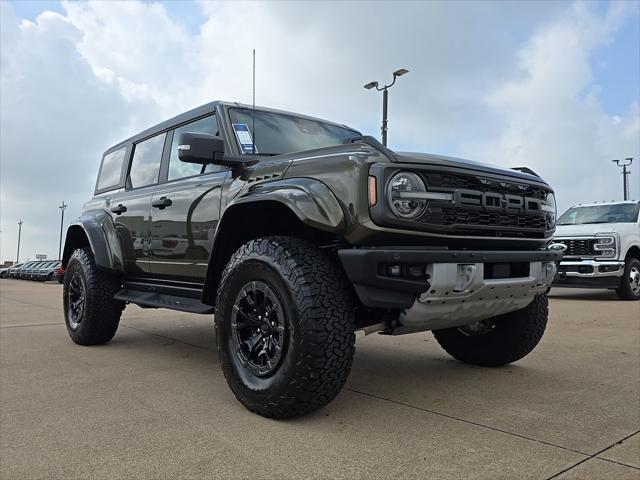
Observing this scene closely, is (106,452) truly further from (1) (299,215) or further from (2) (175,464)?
(1) (299,215)

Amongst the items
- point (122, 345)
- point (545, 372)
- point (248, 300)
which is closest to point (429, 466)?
point (248, 300)

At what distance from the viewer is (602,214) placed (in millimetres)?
10570

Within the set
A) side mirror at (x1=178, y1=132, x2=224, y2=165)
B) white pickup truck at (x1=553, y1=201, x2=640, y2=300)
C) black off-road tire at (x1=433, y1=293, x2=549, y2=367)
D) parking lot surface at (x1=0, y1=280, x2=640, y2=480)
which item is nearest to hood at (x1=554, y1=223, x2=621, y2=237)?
white pickup truck at (x1=553, y1=201, x2=640, y2=300)

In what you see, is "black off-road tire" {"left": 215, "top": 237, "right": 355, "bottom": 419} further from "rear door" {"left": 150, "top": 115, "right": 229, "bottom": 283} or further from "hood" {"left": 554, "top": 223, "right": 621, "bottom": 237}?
"hood" {"left": 554, "top": 223, "right": 621, "bottom": 237}

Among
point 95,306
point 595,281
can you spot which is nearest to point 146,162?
point 95,306

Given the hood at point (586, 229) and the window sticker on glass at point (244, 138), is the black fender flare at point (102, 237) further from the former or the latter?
the hood at point (586, 229)

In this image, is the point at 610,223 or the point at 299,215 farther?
the point at 610,223

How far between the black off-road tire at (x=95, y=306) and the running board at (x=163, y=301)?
5.7 inches

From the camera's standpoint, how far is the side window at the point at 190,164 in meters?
Result: 4.02

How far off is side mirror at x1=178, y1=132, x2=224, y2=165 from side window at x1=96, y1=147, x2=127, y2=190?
2.52 m

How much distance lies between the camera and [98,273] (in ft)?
16.7

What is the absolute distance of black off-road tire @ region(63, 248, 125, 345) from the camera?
4965 millimetres

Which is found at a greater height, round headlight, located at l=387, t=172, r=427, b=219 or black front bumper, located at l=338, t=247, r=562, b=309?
round headlight, located at l=387, t=172, r=427, b=219

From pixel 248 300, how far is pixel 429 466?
4.40ft
